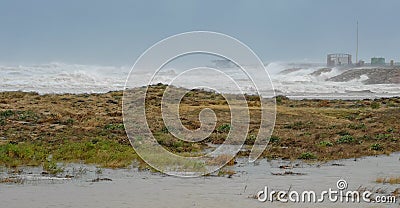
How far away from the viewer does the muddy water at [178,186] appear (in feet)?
46.6

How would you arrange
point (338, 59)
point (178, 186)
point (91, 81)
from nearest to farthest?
1. point (178, 186)
2. point (91, 81)
3. point (338, 59)

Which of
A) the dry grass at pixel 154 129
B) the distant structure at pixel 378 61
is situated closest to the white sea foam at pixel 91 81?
the dry grass at pixel 154 129

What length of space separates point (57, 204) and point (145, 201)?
2115 millimetres

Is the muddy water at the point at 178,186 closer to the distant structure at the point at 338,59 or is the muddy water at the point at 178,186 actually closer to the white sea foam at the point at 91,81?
the white sea foam at the point at 91,81

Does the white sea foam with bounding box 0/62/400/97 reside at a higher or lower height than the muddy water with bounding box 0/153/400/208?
higher

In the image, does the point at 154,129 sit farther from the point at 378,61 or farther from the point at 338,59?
the point at 378,61

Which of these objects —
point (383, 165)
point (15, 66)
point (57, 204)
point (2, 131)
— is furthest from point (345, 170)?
point (15, 66)

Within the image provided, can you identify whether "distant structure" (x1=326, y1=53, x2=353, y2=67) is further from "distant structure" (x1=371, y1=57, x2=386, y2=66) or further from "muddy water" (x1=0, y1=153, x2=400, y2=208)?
"muddy water" (x1=0, y1=153, x2=400, y2=208)

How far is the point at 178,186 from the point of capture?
16516mm

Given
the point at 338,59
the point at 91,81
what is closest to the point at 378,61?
the point at 338,59

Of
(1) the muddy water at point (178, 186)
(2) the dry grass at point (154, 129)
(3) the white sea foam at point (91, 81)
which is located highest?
(3) the white sea foam at point (91, 81)

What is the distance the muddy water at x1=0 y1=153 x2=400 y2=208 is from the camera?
14.2 m

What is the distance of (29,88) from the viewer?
68188mm

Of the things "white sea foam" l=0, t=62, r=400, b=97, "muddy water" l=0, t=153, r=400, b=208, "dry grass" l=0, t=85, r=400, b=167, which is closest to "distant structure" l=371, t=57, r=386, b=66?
"white sea foam" l=0, t=62, r=400, b=97
